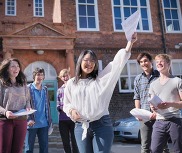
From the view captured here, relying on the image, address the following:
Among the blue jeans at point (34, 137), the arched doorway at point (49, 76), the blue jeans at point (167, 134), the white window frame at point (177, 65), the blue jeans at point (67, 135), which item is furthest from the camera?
the white window frame at point (177, 65)

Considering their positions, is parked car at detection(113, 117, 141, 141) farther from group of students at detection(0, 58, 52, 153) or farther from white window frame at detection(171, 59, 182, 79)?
white window frame at detection(171, 59, 182, 79)

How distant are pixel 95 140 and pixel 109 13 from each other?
13114mm

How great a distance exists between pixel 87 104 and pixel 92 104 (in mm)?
53

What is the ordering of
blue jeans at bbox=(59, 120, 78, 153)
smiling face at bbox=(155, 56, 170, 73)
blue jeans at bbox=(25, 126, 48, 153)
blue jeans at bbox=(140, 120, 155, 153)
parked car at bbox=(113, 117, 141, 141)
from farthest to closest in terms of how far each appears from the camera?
1. parked car at bbox=(113, 117, 141, 141)
2. blue jeans at bbox=(59, 120, 78, 153)
3. blue jeans at bbox=(25, 126, 48, 153)
4. blue jeans at bbox=(140, 120, 155, 153)
5. smiling face at bbox=(155, 56, 170, 73)

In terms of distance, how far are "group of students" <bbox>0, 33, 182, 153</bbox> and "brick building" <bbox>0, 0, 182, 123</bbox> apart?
7.89 meters

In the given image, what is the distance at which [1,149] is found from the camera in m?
3.53

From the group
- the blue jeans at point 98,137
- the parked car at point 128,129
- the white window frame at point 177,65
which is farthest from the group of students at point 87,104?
the white window frame at point 177,65

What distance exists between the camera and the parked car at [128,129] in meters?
9.75

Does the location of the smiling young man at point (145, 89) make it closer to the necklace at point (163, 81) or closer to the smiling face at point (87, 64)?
the necklace at point (163, 81)

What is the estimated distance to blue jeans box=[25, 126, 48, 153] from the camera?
4.48m

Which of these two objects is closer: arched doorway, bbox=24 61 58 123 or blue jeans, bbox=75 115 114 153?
blue jeans, bbox=75 115 114 153

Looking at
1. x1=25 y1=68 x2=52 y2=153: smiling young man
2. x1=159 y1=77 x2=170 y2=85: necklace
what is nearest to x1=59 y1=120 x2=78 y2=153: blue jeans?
x1=25 y1=68 x2=52 y2=153: smiling young man

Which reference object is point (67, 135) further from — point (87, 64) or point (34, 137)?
point (87, 64)

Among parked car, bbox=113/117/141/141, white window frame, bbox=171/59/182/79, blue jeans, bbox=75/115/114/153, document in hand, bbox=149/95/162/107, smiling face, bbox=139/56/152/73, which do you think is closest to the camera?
blue jeans, bbox=75/115/114/153
